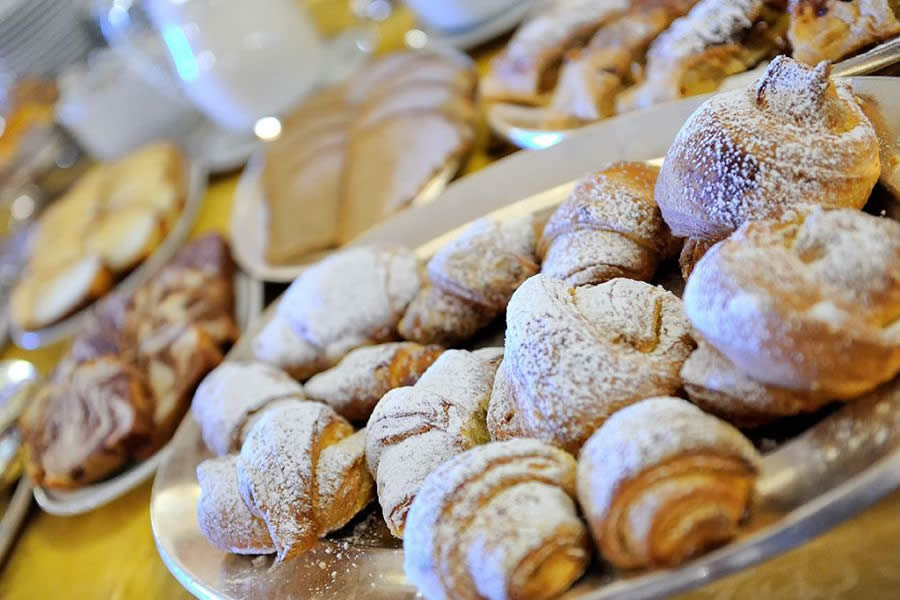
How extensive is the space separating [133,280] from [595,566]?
1.93 meters

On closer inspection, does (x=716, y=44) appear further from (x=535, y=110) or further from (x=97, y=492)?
(x=97, y=492)

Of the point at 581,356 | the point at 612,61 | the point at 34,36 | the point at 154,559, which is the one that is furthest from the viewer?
the point at 34,36

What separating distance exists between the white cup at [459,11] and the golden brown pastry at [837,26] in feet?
4.11

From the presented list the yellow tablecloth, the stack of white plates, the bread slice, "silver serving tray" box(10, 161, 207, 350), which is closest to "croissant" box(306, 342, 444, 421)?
the yellow tablecloth

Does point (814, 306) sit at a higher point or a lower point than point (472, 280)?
higher

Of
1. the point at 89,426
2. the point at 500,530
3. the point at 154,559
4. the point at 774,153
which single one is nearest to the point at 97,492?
the point at 89,426

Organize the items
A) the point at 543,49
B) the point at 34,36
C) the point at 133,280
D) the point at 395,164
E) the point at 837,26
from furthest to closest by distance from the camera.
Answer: the point at 34,36, the point at 133,280, the point at 395,164, the point at 543,49, the point at 837,26

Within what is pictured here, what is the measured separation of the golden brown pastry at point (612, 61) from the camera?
1.57 meters

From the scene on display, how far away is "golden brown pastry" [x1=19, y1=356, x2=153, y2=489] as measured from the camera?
5.33 ft

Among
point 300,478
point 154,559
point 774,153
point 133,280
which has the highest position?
point 774,153

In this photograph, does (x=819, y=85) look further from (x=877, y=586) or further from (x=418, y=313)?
(x=418, y=313)

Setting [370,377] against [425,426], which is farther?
[370,377]

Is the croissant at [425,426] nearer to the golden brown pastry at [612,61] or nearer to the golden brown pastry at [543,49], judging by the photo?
the golden brown pastry at [612,61]

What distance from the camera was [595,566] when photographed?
755 mm
